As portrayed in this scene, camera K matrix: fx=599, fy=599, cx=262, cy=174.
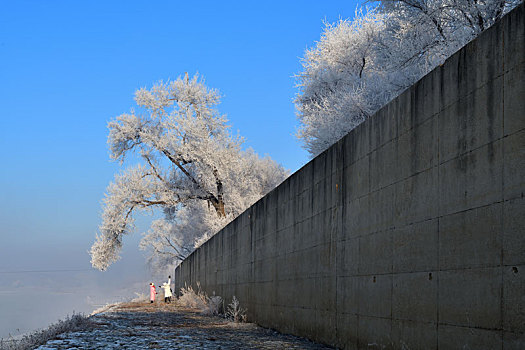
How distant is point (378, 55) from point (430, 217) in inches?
753

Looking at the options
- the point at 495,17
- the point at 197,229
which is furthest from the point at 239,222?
the point at 197,229

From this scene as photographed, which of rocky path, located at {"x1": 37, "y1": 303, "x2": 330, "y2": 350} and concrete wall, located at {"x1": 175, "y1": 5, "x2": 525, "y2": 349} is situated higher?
concrete wall, located at {"x1": 175, "y1": 5, "x2": 525, "y2": 349}

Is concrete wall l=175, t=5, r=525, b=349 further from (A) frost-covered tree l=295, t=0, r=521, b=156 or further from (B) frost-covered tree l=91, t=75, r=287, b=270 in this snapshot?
(B) frost-covered tree l=91, t=75, r=287, b=270

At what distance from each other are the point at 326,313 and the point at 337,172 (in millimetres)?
2070

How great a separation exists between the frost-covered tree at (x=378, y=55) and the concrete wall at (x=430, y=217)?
9987 mm

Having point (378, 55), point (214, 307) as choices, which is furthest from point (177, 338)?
point (378, 55)

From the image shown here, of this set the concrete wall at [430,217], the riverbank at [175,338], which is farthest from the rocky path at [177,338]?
the concrete wall at [430,217]

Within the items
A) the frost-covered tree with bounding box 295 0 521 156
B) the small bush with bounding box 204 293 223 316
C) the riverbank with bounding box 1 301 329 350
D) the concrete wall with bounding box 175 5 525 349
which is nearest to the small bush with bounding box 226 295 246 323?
the riverbank with bounding box 1 301 329 350

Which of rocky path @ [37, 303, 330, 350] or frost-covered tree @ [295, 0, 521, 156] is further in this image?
frost-covered tree @ [295, 0, 521, 156]

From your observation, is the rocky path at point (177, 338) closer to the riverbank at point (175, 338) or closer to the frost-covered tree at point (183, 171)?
the riverbank at point (175, 338)

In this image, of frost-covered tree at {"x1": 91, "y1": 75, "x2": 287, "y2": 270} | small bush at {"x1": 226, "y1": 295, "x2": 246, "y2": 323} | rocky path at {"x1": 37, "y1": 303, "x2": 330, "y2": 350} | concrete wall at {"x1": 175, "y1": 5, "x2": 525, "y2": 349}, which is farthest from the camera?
frost-covered tree at {"x1": 91, "y1": 75, "x2": 287, "y2": 270}

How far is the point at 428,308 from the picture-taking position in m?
5.61

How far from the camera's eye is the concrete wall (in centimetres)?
455

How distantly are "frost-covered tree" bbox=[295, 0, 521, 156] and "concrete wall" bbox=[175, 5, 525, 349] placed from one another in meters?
9.99
